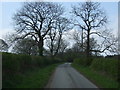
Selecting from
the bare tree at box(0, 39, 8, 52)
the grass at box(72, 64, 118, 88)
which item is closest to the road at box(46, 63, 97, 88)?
the grass at box(72, 64, 118, 88)

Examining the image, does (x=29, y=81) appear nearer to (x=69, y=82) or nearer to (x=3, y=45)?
(x=69, y=82)

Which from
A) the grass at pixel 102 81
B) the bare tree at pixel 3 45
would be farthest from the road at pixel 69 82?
the bare tree at pixel 3 45

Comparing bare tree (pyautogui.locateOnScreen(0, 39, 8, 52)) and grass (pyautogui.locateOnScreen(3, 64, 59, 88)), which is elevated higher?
bare tree (pyautogui.locateOnScreen(0, 39, 8, 52))

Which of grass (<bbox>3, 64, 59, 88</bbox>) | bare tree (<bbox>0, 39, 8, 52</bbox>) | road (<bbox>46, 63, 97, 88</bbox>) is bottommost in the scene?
road (<bbox>46, 63, 97, 88</bbox>)

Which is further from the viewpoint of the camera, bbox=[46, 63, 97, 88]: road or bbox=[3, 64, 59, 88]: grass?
bbox=[46, 63, 97, 88]: road

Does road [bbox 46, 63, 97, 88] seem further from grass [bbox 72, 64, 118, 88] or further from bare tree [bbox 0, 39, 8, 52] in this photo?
bare tree [bbox 0, 39, 8, 52]

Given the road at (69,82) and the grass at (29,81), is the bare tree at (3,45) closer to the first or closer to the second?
the road at (69,82)

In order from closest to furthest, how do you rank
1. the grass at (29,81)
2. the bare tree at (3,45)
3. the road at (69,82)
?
the grass at (29,81), the road at (69,82), the bare tree at (3,45)

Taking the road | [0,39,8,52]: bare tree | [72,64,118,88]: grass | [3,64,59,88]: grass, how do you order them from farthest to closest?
[0,39,8,52]: bare tree → the road → [72,64,118,88]: grass → [3,64,59,88]: grass

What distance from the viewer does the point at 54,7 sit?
5884cm

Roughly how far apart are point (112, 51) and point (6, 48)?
77.7 ft

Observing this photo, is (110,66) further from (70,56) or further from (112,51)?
(70,56)

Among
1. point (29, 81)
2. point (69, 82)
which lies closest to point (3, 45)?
point (69, 82)

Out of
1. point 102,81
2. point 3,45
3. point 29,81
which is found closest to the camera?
point 29,81
